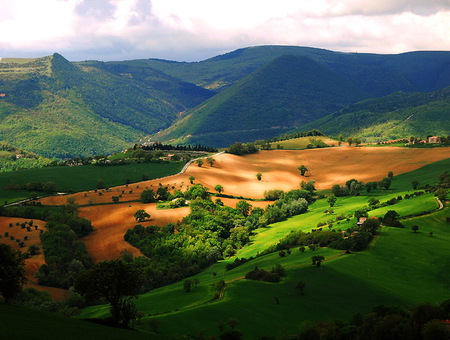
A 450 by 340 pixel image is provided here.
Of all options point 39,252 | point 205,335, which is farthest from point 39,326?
point 39,252

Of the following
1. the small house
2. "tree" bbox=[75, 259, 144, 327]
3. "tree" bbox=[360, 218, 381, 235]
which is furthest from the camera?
the small house

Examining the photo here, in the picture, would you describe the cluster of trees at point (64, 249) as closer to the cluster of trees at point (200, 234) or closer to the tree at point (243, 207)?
the cluster of trees at point (200, 234)

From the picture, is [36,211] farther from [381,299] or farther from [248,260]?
[381,299]

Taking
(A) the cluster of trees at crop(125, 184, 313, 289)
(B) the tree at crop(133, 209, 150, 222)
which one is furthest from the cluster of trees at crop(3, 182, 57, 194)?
(A) the cluster of trees at crop(125, 184, 313, 289)

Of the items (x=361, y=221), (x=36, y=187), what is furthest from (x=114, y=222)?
(x=361, y=221)

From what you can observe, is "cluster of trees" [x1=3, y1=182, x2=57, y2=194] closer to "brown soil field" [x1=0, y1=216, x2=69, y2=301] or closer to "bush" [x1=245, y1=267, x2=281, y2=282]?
"brown soil field" [x1=0, y1=216, x2=69, y2=301]

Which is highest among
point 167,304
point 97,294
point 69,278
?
point 97,294

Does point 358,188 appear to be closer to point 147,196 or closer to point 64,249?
point 147,196

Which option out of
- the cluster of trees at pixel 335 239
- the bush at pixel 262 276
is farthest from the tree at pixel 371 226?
the bush at pixel 262 276
